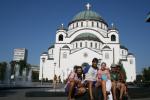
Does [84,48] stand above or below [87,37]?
below

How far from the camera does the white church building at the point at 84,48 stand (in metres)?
65.1

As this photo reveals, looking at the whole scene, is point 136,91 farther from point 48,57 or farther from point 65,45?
point 48,57

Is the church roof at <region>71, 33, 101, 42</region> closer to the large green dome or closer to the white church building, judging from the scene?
the white church building

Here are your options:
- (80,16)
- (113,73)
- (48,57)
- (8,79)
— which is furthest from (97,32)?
(113,73)

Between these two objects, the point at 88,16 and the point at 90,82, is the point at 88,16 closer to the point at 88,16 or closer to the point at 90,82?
the point at 88,16

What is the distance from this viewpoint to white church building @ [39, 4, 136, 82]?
213 ft

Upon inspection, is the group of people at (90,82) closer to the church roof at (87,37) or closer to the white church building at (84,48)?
the white church building at (84,48)

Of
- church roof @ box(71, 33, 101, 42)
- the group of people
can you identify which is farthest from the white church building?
the group of people

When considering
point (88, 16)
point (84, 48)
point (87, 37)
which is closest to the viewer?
point (84, 48)

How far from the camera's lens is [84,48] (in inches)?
2552

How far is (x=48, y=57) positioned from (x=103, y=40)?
18.8 metres

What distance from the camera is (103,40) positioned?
71750 millimetres

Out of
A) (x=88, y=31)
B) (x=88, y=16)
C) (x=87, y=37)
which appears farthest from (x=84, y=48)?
(x=88, y=16)

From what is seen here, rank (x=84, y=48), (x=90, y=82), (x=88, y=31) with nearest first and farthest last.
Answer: (x=90, y=82) < (x=84, y=48) < (x=88, y=31)
